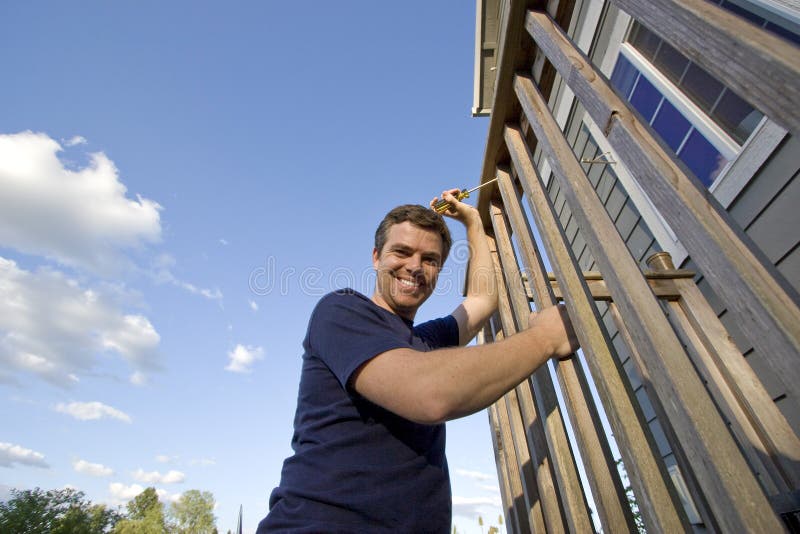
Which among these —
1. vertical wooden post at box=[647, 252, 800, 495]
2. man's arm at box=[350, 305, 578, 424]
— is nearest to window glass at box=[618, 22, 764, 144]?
vertical wooden post at box=[647, 252, 800, 495]

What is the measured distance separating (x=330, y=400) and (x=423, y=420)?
402 mm

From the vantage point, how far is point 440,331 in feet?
6.56

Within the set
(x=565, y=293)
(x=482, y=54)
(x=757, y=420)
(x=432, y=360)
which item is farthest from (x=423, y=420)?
(x=482, y=54)

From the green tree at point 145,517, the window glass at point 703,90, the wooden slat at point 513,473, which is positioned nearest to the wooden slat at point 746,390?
the wooden slat at point 513,473

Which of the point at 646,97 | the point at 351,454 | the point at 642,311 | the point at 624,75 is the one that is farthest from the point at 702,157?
the point at 351,454

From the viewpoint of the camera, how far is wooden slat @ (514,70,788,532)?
653mm

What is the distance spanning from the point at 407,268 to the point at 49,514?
5157 centimetres

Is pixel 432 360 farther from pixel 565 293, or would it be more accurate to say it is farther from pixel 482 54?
pixel 482 54

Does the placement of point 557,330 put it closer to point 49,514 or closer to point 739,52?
point 739,52

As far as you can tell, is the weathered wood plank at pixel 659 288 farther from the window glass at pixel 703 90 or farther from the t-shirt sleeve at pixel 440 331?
the window glass at pixel 703 90

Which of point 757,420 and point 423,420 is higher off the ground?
A: point 757,420

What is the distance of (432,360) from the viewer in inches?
39.5

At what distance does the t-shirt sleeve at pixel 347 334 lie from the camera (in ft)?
3.65

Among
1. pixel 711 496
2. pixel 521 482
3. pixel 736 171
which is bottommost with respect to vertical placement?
pixel 711 496
